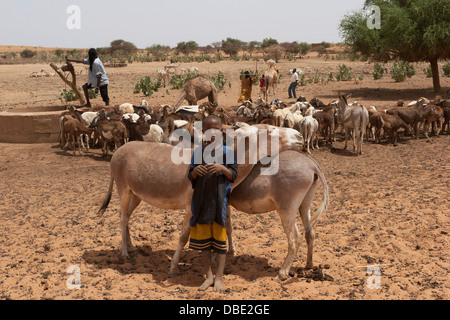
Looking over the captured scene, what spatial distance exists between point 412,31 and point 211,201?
75.1 feet

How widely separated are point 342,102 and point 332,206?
6.72 m

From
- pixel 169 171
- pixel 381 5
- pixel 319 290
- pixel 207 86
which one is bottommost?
pixel 319 290

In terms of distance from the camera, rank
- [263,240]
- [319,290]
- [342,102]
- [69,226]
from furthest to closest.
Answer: [342,102], [69,226], [263,240], [319,290]

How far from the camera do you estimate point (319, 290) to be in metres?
5.06

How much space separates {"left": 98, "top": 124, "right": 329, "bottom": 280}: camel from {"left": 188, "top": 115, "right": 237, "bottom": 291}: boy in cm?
27

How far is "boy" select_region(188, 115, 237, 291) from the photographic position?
490 cm

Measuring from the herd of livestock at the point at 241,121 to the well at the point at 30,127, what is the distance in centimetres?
81

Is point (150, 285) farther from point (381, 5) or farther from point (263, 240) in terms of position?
point (381, 5)

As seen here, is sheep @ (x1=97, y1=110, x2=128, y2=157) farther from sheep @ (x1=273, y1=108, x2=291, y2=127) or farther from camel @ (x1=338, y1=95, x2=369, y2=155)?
camel @ (x1=338, y1=95, x2=369, y2=155)

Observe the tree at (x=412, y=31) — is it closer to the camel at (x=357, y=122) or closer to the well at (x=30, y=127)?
the camel at (x=357, y=122)

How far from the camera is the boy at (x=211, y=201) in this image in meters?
4.90

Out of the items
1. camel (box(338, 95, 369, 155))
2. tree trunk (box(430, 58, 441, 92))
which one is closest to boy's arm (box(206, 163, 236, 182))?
camel (box(338, 95, 369, 155))

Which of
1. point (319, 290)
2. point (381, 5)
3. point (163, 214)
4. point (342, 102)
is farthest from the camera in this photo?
point (381, 5)

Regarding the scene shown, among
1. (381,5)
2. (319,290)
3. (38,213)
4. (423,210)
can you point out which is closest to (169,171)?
(319,290)
